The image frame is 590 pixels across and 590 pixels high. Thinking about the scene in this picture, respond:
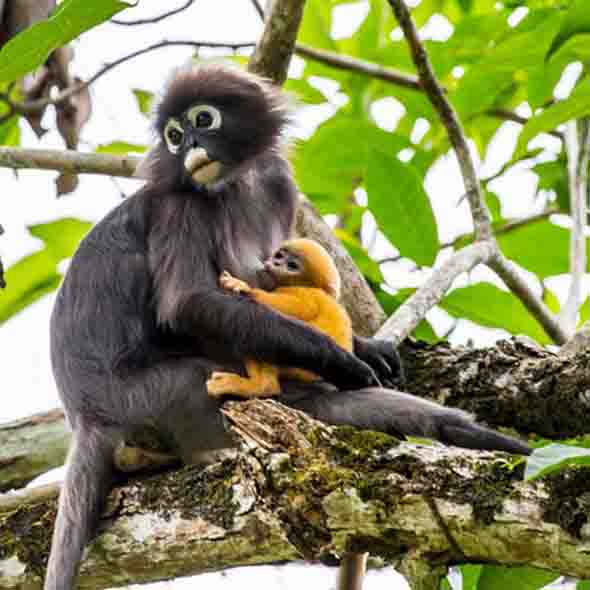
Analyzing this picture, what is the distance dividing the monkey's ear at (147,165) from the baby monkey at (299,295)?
1.79 ft

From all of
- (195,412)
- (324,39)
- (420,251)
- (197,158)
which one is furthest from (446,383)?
(324,39)

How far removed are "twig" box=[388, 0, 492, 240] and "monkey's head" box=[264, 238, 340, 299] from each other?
2.33ft

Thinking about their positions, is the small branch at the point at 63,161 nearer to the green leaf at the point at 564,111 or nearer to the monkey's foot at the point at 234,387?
the monkey's foot at the point at 234,387

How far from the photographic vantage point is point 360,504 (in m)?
2.65

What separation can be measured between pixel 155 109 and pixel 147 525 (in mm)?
1811

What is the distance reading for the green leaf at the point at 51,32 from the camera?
122 inches

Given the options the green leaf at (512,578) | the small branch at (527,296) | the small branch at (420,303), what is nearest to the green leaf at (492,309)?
the small branch at (527,296)

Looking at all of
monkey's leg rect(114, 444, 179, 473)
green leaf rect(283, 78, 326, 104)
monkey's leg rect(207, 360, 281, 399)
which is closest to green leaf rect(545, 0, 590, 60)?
monkey's leg rect(207, 360, 281, 399)

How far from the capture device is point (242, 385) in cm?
368

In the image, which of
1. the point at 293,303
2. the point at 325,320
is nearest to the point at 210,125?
the point at 293,303

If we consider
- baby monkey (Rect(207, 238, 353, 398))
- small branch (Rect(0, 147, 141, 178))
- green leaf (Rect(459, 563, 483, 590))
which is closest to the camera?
green leaf (Rect(459, 563, 483, 590))

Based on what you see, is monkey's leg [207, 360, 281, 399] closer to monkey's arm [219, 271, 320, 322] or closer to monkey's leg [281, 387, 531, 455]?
monkey's leg [281, 387, 531, 455]

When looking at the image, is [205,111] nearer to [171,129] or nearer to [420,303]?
[171,129]

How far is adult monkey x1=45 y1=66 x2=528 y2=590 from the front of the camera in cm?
363
